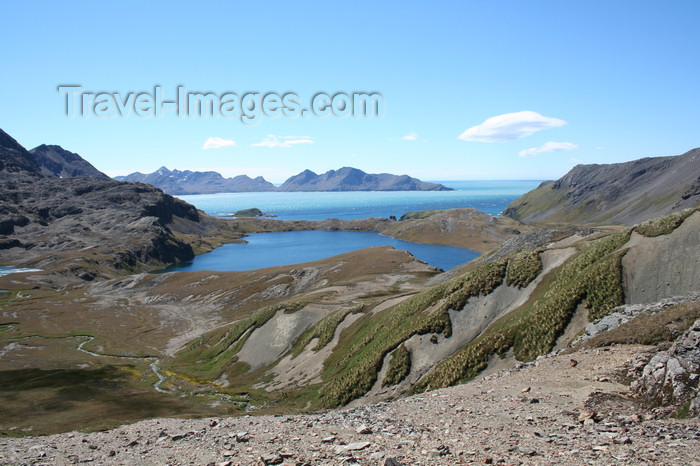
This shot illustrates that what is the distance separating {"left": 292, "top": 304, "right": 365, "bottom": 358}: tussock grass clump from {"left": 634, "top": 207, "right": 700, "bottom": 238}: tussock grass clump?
38.4 metres

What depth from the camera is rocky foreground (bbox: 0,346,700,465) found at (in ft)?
51.6

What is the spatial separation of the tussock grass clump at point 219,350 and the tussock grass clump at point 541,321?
43542 millimetres

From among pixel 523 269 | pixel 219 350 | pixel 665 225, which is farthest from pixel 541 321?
pixel 219 350

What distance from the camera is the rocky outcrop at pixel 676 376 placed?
17578 millimetres

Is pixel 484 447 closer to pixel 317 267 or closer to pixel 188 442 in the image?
pixel 188 442

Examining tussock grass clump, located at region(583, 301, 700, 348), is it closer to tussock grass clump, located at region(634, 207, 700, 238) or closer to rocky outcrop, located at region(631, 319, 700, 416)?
rocky outcrop, located at region(631, 319, 700, 416)

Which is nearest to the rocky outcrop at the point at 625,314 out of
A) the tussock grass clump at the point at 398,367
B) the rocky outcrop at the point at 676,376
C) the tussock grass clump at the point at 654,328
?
the tussock grass clump at the point at 654,328

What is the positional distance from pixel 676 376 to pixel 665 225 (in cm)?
2873

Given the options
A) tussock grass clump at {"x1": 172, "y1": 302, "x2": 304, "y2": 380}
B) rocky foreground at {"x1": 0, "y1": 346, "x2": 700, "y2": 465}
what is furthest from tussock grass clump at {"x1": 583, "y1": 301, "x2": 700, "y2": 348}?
tussock grass clump at {"x1": 172, "y1": 302, "x2": 304, "y2": 380}

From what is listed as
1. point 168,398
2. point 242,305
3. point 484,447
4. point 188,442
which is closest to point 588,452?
point 484,447

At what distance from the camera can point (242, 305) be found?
429ft

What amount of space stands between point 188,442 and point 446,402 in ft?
48.2

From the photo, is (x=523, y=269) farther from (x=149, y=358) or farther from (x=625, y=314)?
(x=149, y=358)

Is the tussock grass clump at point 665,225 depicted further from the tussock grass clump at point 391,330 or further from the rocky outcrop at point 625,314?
the tussock grass clump at point 391,330
